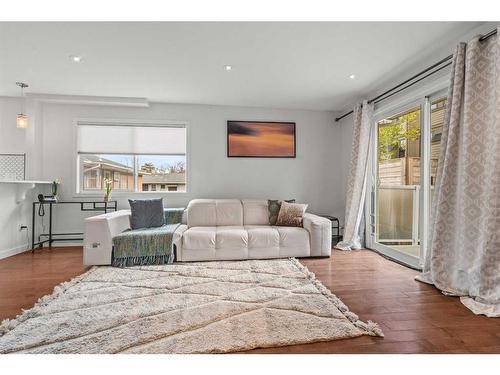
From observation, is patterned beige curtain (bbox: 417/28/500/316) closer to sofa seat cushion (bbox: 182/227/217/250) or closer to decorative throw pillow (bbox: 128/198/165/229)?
sofa seat cushion (bbox: 182/227/217/250)

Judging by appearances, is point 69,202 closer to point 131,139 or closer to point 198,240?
point 131,139

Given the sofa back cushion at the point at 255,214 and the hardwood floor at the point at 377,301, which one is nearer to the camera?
the hardwood floor at the point at 377,301

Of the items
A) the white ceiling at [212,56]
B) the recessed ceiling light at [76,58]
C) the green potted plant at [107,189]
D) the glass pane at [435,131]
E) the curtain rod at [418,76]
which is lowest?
the green potted plant at [107,189]

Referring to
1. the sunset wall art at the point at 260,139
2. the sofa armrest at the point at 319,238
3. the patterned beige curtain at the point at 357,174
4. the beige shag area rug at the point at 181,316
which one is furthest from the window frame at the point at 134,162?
the patterned beige curtain at the point at 357,174

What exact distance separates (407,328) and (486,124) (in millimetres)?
1837

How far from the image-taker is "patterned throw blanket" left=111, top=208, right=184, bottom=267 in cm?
323

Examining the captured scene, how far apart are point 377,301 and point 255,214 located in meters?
2.26

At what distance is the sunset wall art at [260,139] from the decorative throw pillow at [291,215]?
3.96 feet

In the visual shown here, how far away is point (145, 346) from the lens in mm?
1570

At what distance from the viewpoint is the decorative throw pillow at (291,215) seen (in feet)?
12.7

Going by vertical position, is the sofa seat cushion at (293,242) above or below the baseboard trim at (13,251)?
above

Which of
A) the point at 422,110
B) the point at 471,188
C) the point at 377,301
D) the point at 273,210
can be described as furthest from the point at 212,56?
the point at 377,301

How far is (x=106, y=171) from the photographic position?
14.9ft

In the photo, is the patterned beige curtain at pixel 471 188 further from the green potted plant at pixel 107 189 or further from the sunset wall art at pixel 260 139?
the green potted plant at pixel 107 189
